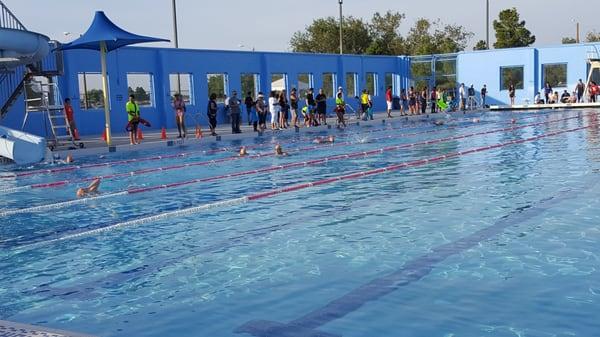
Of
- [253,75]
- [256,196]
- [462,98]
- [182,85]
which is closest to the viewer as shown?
[256,196]

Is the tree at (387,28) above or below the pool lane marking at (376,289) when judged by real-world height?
above

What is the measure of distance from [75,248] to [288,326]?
3298mm

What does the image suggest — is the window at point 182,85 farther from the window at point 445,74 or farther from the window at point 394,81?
the window at point 445,74

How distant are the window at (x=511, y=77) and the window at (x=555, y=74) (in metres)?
1.23

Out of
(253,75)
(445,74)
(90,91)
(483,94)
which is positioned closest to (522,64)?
(483,94)

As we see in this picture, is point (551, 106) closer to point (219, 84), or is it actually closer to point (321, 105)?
point (321, 105)

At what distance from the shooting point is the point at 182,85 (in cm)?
2716

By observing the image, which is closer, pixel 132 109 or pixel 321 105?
pixel 132 109

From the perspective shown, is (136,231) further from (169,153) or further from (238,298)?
(169,153)

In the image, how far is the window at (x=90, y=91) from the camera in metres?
23.4

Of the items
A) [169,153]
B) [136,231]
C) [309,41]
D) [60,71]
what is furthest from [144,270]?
[309,41]

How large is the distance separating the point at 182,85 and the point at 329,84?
926 cm

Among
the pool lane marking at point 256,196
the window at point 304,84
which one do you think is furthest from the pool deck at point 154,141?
the pool lane marking at point 256,196

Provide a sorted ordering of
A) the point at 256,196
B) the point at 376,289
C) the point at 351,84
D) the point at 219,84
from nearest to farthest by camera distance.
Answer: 1. the point at 376,289
2. the point at 256,196
3. the point at 219,84
4. the point at 351,84
